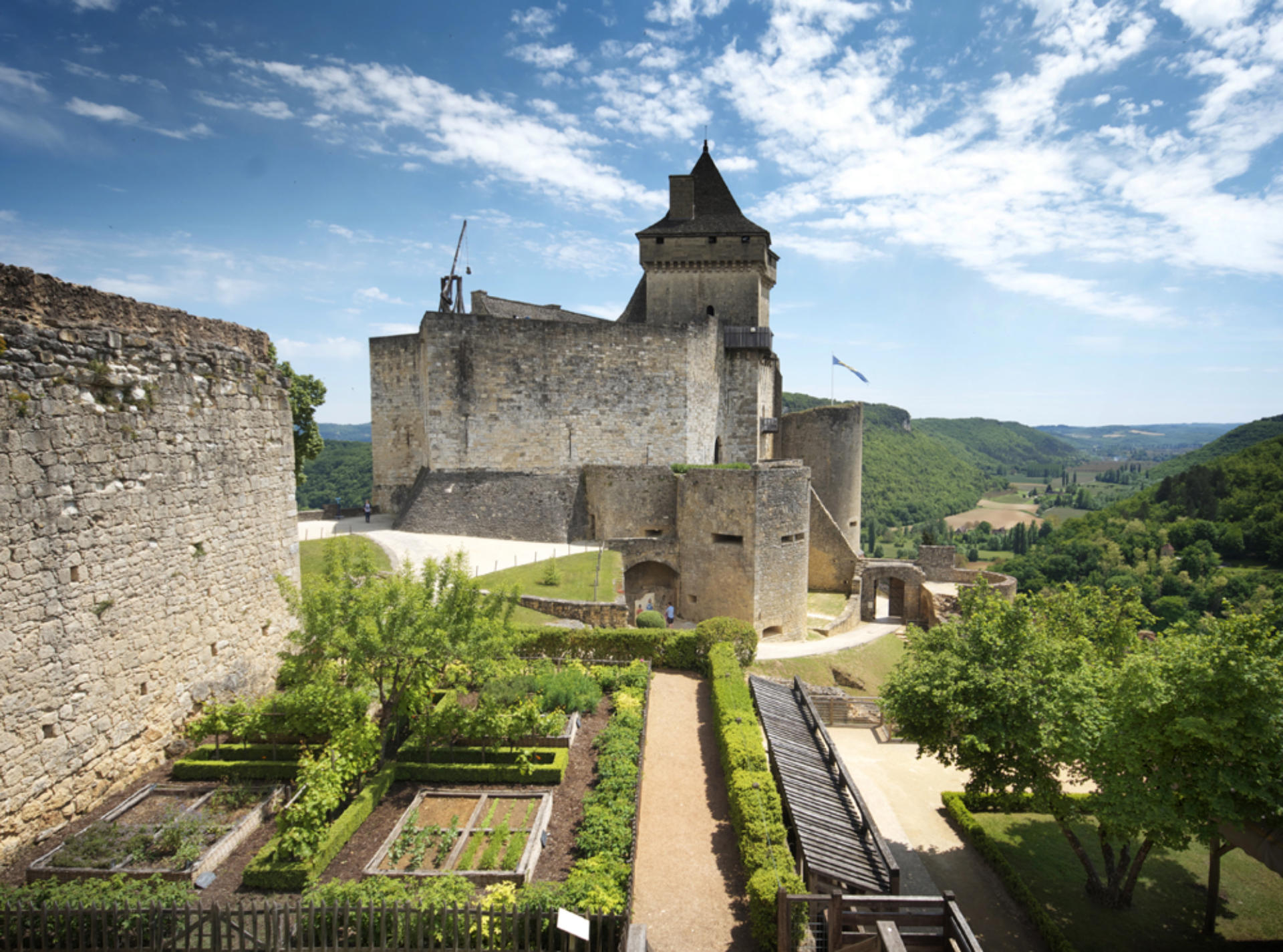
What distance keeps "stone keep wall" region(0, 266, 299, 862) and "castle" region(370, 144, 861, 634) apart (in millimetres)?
14892

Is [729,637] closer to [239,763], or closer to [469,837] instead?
[469,837]

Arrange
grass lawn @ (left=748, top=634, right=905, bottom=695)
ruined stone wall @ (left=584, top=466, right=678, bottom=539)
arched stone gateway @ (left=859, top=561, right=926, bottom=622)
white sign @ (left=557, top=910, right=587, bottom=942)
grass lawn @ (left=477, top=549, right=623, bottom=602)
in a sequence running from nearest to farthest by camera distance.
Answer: white sign @ (left=557, top=910, right=587, bottom=942)
grass lawn @ (left=477, top=549, right=623, bottom=602)
grass lawn @ (left=748, top=634, right=905, bottom=695)
ruined stone wall @ (left=584, top=466, right=678, bottom=539)
arched stone gateway @ (left=859, top=561, right=926, bottom=622)

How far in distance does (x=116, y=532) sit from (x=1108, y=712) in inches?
550

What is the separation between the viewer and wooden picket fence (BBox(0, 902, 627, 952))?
22.4 feet

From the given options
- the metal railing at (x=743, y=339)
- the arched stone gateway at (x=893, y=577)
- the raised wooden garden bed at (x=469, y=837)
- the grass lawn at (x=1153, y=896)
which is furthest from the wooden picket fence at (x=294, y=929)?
the metal railing at (x=743, y=339)

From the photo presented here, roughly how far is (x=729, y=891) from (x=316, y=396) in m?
23.2

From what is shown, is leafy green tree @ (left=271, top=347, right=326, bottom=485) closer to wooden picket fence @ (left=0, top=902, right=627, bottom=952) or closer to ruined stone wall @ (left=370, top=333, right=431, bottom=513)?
ruined stone wall @ (left=370, top=333, right=431, bottom=513)

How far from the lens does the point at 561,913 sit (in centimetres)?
714

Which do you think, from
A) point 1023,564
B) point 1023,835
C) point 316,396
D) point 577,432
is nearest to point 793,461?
Result: point 577,432

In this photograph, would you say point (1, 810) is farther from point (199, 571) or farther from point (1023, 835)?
point (1023, 835)

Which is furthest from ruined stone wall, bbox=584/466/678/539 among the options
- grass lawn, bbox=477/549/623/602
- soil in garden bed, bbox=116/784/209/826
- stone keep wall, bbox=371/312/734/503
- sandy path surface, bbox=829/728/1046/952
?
soil in garden bed, bbox=116/784/209/826

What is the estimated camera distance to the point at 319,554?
20.8m

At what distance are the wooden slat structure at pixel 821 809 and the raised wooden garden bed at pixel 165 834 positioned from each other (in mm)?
7795

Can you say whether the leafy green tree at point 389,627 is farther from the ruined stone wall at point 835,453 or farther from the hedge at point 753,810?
the ruined stone wall at point 835,453
